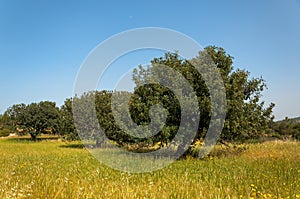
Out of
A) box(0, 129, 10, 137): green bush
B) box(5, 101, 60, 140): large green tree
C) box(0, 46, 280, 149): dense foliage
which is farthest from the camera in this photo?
box(0, 129, 10, 137): green bush

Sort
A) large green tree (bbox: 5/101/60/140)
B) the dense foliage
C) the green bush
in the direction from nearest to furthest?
the dense foliage
large green tree (bbox: 5/101/60/140)
the green bush

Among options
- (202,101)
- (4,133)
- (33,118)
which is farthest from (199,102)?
(4,133)

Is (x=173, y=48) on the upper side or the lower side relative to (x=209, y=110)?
upper

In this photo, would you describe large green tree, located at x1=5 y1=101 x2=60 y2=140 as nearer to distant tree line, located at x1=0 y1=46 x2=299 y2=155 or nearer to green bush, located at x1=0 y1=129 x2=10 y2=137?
green bush, located at x1=0 y1=129 x2=10 y2=137

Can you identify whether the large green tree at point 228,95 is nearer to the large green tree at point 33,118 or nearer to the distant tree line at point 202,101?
the distant tree line at point 202,101

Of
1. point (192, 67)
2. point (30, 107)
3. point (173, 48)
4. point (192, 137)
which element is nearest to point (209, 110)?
point (192, 137)

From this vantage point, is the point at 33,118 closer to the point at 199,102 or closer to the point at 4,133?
the point at 4,133

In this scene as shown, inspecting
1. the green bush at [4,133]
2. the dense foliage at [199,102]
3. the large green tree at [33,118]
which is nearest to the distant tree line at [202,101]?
the dense foliage at [199,102]


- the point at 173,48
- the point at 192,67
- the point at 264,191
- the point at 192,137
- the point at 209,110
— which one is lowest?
the point at 264,191

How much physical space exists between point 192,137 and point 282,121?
29101mm

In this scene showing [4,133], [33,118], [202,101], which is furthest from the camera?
[4,133]

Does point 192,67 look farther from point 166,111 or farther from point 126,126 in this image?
point 126,126

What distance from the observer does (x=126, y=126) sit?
53.8 ft

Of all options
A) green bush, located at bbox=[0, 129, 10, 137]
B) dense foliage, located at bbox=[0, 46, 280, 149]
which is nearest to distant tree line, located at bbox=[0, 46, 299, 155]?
dense foliage, located at bbox=[0, 46, 280, 149]
